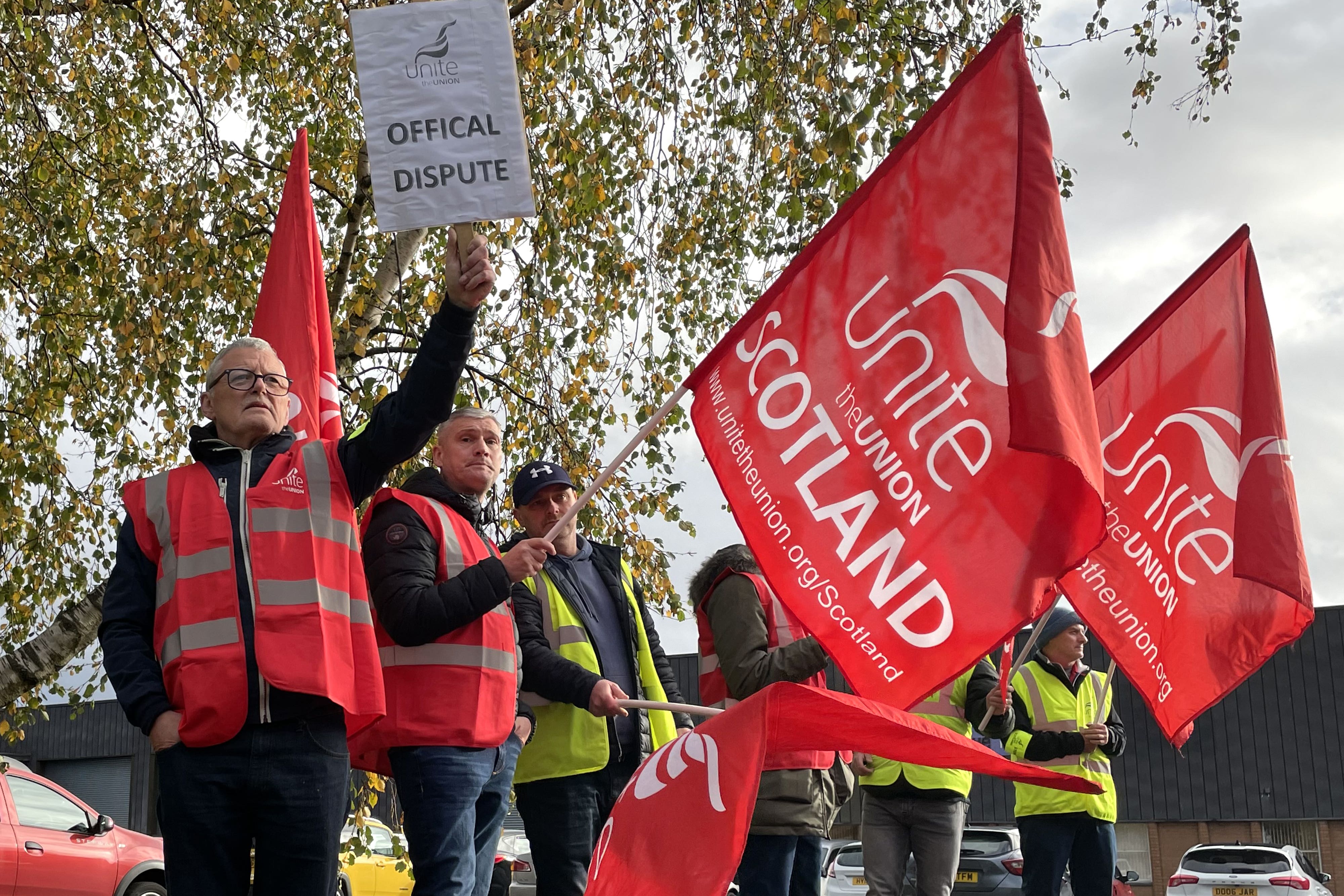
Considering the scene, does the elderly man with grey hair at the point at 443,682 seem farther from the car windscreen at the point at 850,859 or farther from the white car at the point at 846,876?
the car windscreen at the point at 850,859

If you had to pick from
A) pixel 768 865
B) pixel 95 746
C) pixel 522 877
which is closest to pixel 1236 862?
pixel 522 877

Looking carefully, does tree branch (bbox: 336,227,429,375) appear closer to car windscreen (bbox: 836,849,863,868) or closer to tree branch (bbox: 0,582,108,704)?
tree branch (bbox: 0,582,108,704)

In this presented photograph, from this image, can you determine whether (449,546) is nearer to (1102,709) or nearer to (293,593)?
(293,593)

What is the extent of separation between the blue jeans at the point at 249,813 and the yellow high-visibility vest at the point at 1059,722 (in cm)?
369

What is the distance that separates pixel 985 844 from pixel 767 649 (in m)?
11.2

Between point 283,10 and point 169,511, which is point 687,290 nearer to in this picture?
point 283,10

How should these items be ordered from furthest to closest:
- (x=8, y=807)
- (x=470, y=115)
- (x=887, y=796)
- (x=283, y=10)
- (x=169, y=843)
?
1. (x=8, y=807)
2. (x=283, y=10)
3. (x=887, y=796)
4. (x=470, y=115)
5. (x=169, y=843)

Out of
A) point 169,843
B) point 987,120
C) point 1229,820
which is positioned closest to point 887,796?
point 987,120

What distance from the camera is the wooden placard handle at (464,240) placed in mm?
3105

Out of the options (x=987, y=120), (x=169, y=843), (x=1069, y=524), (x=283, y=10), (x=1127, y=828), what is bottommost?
(x=1127, y=828)

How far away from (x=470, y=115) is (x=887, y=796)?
3.18m

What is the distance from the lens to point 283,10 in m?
7.74

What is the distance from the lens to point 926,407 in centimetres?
362

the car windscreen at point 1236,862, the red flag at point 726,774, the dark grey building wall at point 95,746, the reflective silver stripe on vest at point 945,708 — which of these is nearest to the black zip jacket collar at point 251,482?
the red flag at point 726,774
